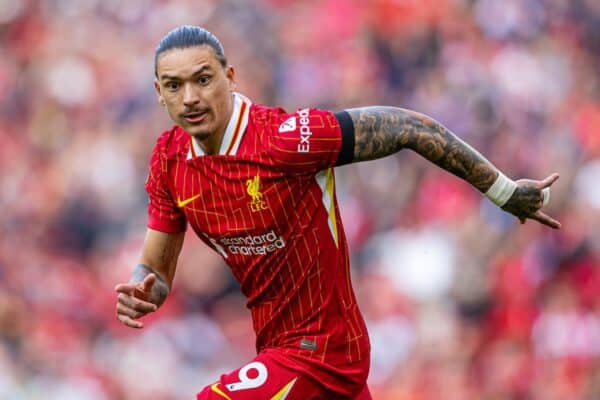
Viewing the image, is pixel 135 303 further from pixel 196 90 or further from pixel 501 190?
pixel 501 190

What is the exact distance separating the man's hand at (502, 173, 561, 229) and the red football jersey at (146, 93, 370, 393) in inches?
29.1

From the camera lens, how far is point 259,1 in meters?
9.50

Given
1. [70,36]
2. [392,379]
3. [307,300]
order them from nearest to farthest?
[307,300]
[392,379]
[70,36]

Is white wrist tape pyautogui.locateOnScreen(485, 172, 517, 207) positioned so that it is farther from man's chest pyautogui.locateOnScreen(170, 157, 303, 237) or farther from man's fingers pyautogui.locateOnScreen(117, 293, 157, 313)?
man's fingers pyautogui.locateOnScreen(117, 293, 157, 313)

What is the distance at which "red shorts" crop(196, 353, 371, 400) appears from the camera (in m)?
4.77

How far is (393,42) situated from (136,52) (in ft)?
6.69

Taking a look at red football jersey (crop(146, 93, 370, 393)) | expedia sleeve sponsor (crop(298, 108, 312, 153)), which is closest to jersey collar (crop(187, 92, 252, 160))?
red football jersey (crop(146, 93, 370, 393))

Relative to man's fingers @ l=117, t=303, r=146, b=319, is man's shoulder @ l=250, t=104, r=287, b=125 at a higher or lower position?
higher

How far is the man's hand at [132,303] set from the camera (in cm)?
470

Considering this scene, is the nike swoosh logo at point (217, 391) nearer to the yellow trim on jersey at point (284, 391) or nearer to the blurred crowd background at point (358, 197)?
the yellow trim on jersey at point (284, 391)

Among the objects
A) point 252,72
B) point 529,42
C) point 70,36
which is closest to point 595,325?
point 529,42

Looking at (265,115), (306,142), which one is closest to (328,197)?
(306,142)

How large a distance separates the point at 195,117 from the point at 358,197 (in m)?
3.98

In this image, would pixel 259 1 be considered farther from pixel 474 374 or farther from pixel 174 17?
pixel 474 374
